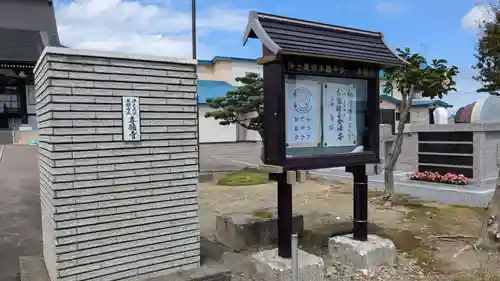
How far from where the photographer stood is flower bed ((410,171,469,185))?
33.9 feet

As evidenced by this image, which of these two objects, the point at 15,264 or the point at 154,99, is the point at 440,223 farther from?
the point at 15,264

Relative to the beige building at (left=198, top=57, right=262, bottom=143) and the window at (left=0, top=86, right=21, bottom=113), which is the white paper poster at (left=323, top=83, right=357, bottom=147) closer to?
the beige building at (left=198, top=57, right=262, bottom=143)

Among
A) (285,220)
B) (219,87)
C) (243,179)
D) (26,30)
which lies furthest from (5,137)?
(285,220)

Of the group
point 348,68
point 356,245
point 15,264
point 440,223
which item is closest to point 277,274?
point 356,245

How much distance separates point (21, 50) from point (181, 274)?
2378 cm

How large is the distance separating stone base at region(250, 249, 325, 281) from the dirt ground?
1314 millimetres

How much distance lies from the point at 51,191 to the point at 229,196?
7.39m

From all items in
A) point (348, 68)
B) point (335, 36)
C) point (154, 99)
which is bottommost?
point (154, 99)

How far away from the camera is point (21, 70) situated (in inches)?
930

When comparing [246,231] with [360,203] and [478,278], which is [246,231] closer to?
[360,203]

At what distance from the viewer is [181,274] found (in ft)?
13.5

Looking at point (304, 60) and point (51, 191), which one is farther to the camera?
point (304, 60)

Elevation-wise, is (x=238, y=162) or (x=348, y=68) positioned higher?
(x=348, y=68)

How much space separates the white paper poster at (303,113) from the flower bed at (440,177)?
712 centimetres
